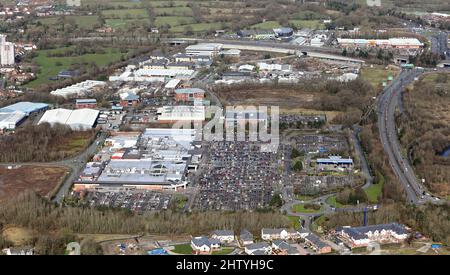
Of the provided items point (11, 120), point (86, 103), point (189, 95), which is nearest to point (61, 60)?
point (86, 103)

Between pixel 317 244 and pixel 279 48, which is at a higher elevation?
pixel 279 48

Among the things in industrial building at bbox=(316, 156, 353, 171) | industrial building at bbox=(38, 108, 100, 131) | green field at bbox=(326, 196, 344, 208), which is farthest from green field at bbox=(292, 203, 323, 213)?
industrial building at bbox=(38, 108, 100, 131)

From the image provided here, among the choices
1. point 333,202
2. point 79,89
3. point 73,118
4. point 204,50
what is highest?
point 204,50

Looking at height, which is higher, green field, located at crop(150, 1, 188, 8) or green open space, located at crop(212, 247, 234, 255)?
green field, located at crop(150, 1, 188, 8)

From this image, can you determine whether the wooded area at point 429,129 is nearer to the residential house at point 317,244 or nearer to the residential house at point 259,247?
the residential house at point 317,244

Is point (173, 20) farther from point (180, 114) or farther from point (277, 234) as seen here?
point (277, 234)

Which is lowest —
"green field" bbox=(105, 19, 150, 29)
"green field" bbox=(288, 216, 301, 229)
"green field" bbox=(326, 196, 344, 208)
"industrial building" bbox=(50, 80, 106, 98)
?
"green field" bbox=(326, 196, 344, 208)

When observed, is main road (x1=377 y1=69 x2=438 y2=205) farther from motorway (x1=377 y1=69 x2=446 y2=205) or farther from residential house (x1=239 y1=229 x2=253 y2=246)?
residential house (x1=239 y1=229 x2=253 y2=246)
